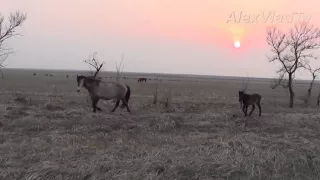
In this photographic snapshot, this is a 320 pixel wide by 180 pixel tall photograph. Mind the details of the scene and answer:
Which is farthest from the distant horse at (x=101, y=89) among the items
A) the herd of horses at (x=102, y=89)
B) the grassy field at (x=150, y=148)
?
the grassy field at (x=150, y=148)

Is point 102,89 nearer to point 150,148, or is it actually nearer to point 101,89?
point 101,89

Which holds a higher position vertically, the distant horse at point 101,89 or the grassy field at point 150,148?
the distant horse at point 101,89

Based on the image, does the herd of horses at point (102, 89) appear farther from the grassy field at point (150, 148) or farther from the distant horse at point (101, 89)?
the grassy field at point (150, 148)

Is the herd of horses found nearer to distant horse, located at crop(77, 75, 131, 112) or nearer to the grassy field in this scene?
distant horse, located at crop(77, 75, 131, 112)

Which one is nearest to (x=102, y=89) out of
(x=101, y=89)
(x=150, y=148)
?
(x=101, y=89)

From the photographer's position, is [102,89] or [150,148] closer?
[150,148]

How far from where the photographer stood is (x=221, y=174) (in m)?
A: 8.06

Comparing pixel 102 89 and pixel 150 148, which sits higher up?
pixel 102 89

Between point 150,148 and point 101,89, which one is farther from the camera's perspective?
point 101,89

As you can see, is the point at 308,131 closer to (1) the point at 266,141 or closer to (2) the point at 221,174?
(1) the point at 266,141

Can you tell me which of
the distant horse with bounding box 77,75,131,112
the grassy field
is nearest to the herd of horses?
the distant horse with bounding box 77,75,131,112

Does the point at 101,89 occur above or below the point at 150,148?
above

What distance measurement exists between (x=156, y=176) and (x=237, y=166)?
203cm

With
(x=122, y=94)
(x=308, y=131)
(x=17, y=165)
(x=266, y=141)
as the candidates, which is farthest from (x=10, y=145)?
(x=308, y=131)
